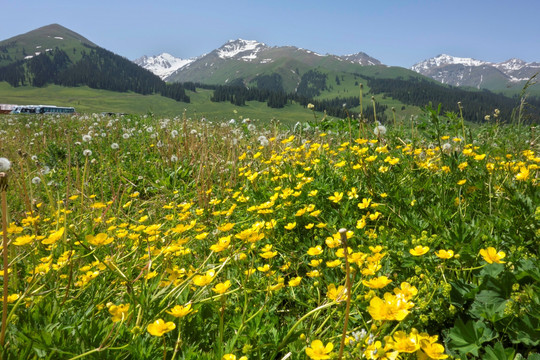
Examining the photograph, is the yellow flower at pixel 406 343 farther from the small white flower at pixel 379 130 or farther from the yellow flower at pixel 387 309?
the small white flower at pixel 379 130

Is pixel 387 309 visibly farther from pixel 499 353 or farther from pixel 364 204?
pixel 364 204

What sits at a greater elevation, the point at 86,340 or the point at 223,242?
the point at 223,242

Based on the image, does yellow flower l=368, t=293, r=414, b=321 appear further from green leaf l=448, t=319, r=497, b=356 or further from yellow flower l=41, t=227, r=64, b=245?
yellow flower l=41, t=227, r=64, b=245

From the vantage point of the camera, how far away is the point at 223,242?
184 centimetres

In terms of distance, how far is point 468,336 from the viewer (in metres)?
1.42

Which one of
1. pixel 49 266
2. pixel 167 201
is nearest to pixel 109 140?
pixel 167 201

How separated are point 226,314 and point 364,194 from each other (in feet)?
5.69

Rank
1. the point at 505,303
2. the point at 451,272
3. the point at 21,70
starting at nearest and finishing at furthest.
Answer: the point at 505,303
the point at 451,272
the point at 21,70

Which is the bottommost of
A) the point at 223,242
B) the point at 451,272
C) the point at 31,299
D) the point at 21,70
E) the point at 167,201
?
the point at 167,201

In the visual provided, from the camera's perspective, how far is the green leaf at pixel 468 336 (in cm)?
140

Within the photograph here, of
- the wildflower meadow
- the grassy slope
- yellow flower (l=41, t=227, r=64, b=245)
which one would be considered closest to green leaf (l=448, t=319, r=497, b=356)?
the wildflower meadow

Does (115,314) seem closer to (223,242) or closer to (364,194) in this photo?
(223,242)

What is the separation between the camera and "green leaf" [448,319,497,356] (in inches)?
55.2

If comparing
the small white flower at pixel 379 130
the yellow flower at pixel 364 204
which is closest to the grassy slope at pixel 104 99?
the small white flower at pixel 379 130
